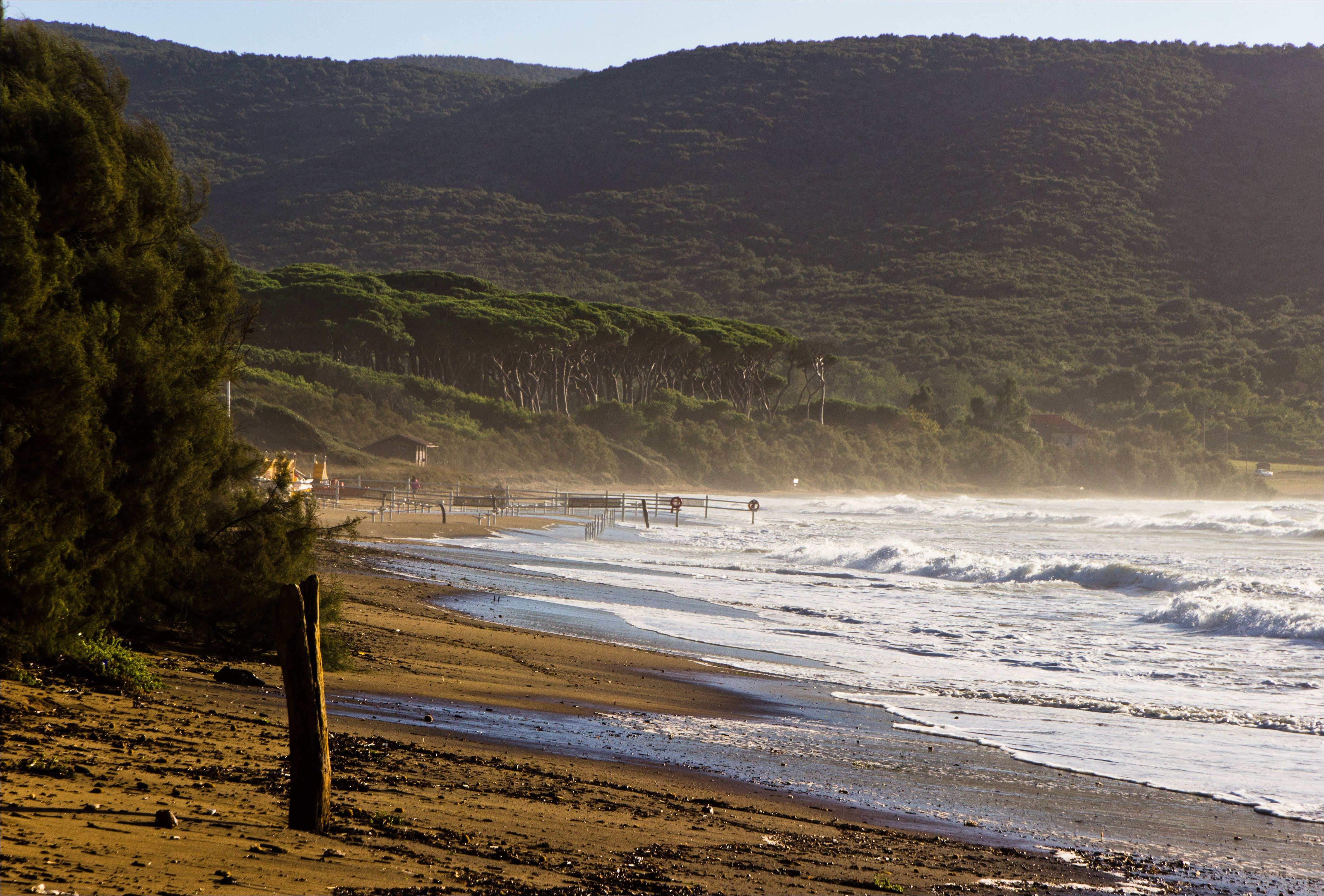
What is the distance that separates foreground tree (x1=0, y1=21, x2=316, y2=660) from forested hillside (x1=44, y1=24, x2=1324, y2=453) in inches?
4214

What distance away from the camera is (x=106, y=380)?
7547mm

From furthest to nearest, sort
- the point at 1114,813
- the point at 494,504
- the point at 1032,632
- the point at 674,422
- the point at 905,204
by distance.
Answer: the point at 905,204 < the point at 674,422 < the point at 494,504 < the point at 1032,632 < the point at 1114,813

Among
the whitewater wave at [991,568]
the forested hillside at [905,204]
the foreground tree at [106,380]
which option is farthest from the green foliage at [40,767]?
the forested hillside at [905,204]

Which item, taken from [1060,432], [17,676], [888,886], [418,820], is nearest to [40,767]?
[418,820]

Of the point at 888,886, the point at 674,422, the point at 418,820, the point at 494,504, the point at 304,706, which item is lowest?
the point at 494,504

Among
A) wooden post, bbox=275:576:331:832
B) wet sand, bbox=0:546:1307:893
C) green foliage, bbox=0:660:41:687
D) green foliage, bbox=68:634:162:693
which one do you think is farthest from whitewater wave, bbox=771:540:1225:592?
wooden post, bbox=275:576:331:832

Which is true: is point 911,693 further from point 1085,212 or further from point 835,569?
point 1085,212

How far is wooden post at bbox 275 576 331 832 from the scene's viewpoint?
488 cm

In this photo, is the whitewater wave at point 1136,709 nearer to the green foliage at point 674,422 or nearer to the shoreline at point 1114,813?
the shoreline at point 1114,813

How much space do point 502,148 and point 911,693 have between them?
7091 inches

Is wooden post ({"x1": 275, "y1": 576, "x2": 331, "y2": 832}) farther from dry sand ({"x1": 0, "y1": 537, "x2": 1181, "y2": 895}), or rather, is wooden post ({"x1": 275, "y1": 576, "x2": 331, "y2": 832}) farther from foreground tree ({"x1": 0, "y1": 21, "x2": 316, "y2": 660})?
foreground tree ({"x1": 0, "y1": 21, "x2": 316, "y2": 660})

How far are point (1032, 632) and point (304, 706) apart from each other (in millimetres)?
14026

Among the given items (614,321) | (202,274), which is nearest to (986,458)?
(614,321)

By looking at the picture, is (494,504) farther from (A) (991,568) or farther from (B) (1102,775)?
(B) (1102,775)
